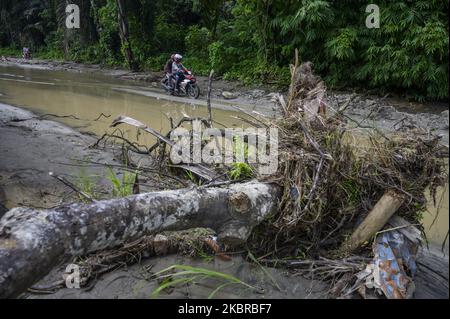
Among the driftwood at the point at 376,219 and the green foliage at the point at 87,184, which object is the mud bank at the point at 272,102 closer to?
the green foliage at the point at 87,184

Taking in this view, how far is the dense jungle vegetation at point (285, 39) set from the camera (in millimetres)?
10055

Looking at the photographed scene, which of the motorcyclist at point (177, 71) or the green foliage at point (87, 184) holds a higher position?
the motorcyclist at point (177, 71)

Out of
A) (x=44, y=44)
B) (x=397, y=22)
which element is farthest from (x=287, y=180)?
(x=44, y=44)

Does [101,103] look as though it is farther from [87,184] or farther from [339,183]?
[339,183]

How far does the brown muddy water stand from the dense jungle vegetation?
3.53 meters

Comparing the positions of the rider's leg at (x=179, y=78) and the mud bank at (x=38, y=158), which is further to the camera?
the rider's leg at (x=179, y=78)

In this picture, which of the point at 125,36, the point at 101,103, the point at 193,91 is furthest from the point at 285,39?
the point at 125,36

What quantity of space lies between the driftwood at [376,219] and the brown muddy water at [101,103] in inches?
164

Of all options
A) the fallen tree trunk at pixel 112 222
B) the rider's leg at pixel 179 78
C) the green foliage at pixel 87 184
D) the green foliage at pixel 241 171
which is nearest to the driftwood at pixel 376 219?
the fallen tree trunk at pixel 112 222

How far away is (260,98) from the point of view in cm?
1234

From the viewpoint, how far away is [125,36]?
18.8m

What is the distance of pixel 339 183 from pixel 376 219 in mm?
406

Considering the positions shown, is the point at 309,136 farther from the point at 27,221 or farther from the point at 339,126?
the point at 27,221

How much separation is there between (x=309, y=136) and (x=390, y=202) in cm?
83
